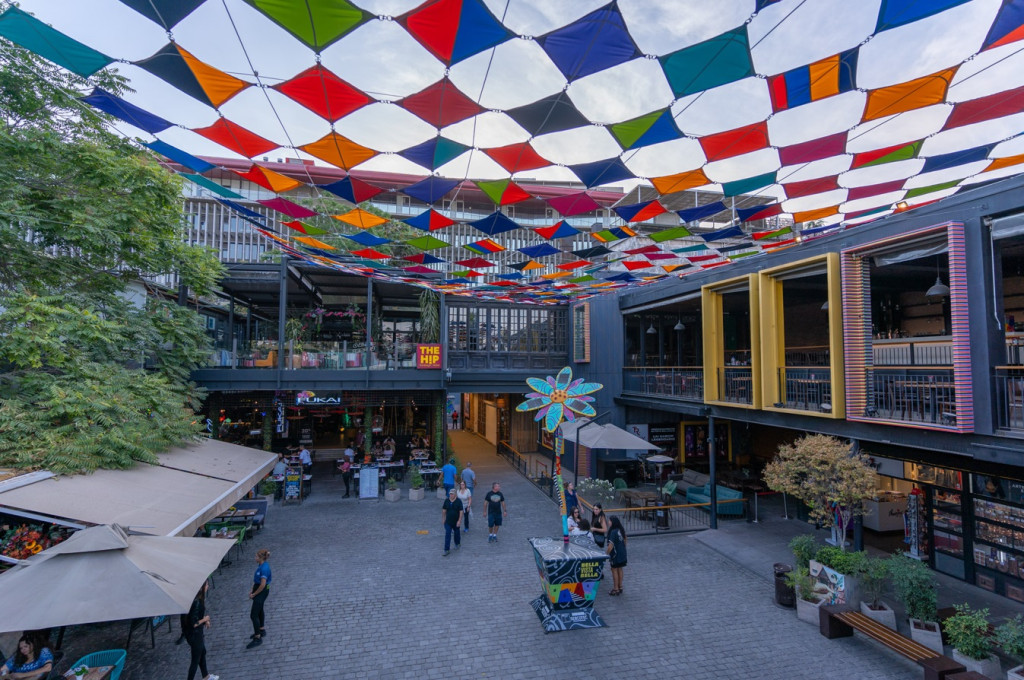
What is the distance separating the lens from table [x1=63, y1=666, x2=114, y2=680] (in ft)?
18.1

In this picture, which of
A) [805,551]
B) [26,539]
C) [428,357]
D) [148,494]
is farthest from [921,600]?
[428,357]

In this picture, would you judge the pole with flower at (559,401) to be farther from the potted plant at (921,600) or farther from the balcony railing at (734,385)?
the potted plant at (921,600)

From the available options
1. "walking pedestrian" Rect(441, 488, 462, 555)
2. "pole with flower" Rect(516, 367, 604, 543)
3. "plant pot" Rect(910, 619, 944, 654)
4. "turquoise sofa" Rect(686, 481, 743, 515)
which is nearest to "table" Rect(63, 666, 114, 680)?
"walking pedestrian" Rect(441, 488, 462, 555)

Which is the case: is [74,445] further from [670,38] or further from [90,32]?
[670,38]

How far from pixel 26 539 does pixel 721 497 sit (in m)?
15.0

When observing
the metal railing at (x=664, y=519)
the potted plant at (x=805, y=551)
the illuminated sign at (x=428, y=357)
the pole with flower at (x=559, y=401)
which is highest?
the illuminated sign at (x=428, y=357)

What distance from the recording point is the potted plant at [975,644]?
20.2 feet

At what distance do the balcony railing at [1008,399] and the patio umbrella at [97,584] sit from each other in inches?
431

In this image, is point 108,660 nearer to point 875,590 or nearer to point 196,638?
point 196,638

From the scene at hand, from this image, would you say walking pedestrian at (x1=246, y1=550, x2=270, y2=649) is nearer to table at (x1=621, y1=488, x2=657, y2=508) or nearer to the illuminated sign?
table at (x1=621, y1=488, x2=657, y2=508)

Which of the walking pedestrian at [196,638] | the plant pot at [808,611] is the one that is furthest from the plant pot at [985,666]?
the walking pedestrian at [196,638]

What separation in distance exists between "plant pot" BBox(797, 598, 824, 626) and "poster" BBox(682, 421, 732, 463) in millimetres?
11033

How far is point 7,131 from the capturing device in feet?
32.1

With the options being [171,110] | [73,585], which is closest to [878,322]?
[171,110]
